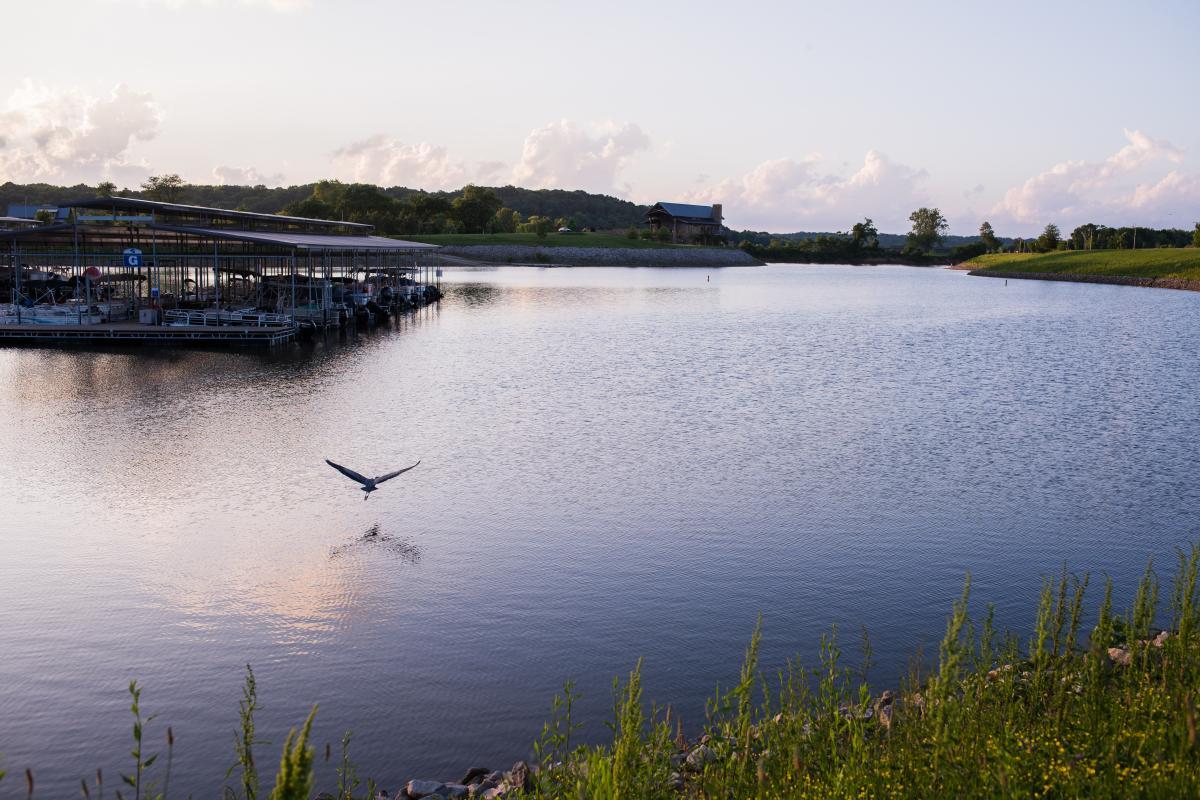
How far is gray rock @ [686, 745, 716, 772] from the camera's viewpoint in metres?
9.06

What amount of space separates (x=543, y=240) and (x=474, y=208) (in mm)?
12466

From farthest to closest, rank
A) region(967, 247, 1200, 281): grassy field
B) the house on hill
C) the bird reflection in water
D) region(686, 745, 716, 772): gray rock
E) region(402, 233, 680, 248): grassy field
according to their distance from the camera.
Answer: the house on hill < region(402, 233, 680, 248): grassy field < region(967, 247, 1200, 281): grassy field < the bird reflection in water < region(686, 745, 716, 772): gray rock

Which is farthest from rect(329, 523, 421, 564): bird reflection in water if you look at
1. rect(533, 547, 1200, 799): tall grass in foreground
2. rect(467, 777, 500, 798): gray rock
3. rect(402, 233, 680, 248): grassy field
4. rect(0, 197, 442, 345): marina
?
rect(402, 233, 680, 248): grassy field

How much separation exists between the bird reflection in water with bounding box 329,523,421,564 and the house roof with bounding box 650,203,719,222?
549ft

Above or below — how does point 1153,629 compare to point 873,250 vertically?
below

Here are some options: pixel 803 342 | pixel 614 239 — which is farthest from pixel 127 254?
pixel 614 239

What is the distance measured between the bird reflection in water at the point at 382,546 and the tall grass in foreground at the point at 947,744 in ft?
21.7

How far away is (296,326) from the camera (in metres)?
51.0

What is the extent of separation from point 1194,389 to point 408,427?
2789 cm

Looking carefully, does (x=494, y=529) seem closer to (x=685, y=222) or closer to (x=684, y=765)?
(x=684, y=765)

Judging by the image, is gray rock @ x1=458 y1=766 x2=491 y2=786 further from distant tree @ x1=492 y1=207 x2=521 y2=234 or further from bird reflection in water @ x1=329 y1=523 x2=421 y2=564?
distant tree @ x1=492 y1=207 x2=521 y2=234

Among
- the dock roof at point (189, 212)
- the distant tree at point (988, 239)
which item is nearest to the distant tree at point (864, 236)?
the distant tree at point (988, 239)

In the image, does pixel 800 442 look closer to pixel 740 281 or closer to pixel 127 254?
pixel 127 254

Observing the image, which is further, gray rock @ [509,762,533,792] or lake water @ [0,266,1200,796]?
lake water @ [0,266,1200,796]
